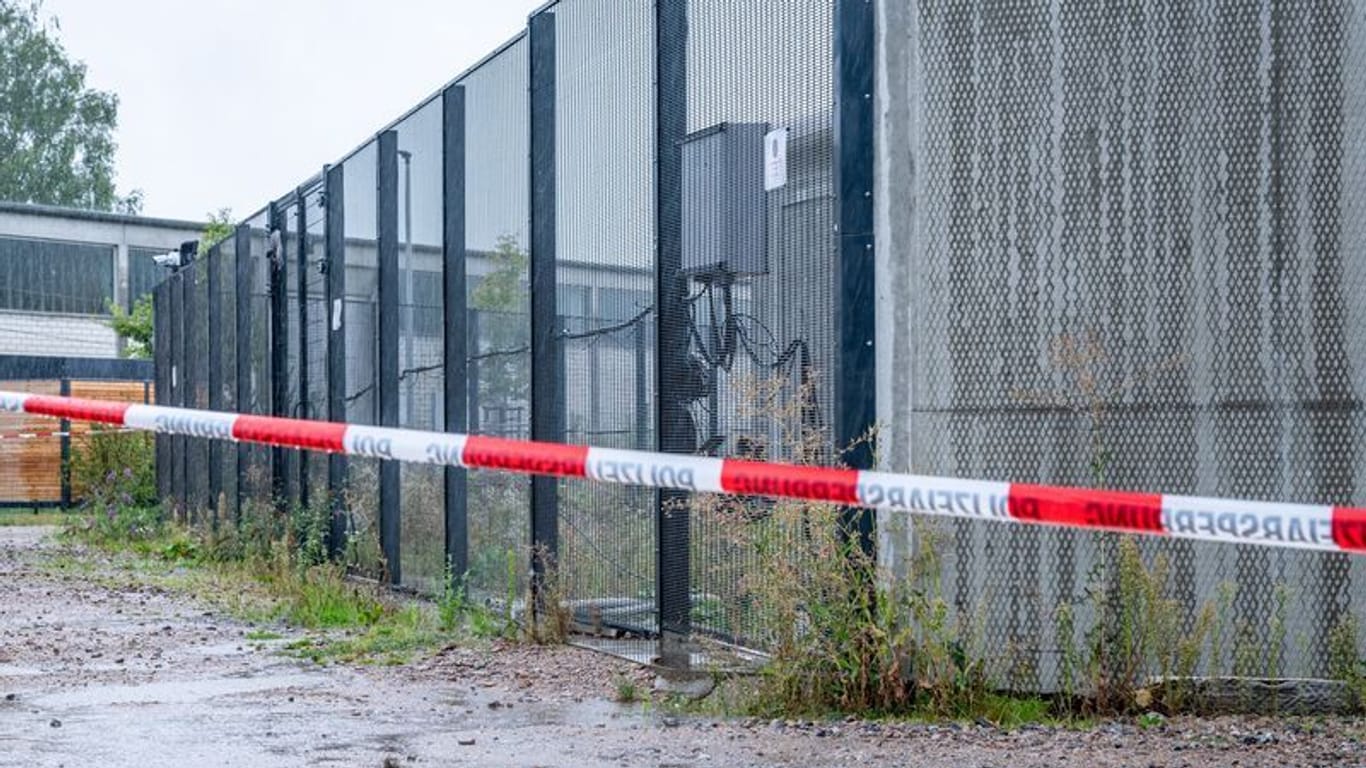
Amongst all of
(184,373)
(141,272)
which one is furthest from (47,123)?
(184,373)

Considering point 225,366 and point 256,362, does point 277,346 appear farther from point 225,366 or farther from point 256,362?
point 225,366

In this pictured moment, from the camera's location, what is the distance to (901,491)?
4.77m

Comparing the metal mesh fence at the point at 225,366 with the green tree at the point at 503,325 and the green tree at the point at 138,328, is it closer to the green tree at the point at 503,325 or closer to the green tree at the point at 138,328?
the green tree at the point at 503,325

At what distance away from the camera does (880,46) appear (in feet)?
24.1

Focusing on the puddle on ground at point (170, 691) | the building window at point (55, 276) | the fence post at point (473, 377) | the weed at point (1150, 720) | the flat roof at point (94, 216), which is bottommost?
the puddle on ground at point (170, 691)

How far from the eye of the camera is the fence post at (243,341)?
59.5 ft

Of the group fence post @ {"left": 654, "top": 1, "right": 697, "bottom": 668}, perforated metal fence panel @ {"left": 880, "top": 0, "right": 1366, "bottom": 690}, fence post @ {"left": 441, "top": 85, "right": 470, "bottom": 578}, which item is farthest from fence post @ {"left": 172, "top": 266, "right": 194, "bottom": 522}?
perforated metal fence panel @ {"left": 880, "top": 0, "right": 1366, "bottom": 690}

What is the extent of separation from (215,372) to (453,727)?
1368 cm

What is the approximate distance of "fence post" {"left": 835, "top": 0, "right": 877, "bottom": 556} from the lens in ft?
24.1

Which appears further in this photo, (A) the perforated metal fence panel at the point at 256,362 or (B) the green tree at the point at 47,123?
(B) the green tree at the point at 47,123

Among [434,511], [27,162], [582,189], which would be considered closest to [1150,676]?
[582,189]

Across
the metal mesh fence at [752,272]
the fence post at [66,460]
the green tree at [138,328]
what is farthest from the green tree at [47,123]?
the metal mesh fence at [752,272]

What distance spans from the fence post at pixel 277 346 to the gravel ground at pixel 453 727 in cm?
609

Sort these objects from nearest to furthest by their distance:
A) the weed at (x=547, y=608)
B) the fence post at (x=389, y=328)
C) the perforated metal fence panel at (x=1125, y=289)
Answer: the perforated metal fence panel at (x=1125, y=289) → the weed at (x=547, y=608) → the fence post at (x=389, y=328)
